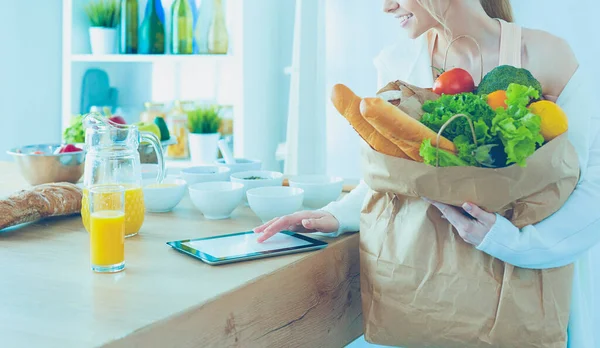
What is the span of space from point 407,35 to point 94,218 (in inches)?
31.8

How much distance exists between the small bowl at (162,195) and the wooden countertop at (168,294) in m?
0.05

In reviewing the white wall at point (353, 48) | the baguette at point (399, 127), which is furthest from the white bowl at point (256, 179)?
the white wall at point (353, 48)

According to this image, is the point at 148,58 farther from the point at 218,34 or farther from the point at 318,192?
the point at 318,192

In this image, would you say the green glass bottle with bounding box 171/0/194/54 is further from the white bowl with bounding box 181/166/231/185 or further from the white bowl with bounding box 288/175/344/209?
the white bowl with bounding box 288/175/344/209

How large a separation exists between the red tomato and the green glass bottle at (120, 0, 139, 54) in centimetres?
231

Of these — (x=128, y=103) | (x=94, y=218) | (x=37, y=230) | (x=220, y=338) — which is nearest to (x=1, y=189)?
(x=37, y=230)

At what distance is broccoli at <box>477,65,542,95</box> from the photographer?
44.2 inches

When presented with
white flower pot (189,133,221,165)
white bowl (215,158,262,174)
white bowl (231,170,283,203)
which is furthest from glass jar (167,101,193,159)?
white bowl (231,170,283,203)

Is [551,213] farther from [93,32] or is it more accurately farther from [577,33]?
[93,32]

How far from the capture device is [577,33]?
2.34 meters

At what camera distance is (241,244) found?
1.18 metres

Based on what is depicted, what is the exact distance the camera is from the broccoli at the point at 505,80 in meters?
1.12

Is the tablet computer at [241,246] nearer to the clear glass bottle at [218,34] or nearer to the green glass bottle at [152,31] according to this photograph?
the clear glass bottle at [218,34]

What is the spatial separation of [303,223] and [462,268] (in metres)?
0.30
